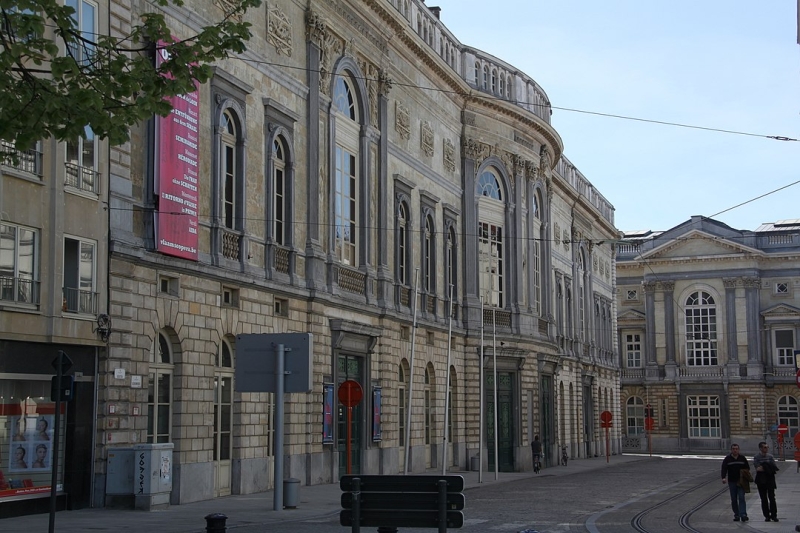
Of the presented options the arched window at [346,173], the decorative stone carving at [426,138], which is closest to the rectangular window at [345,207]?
the arched window at [346,173]

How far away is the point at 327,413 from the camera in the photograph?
34844 millimetres

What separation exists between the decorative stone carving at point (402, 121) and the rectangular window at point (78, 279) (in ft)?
64.3

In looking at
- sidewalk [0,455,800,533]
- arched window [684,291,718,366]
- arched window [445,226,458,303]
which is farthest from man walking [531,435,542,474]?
arched window [684,291,718,366]

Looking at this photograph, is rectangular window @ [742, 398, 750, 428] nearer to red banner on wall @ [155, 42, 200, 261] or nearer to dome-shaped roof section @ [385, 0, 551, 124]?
dome-shaped roof section @ [385, 0, 551, 124]

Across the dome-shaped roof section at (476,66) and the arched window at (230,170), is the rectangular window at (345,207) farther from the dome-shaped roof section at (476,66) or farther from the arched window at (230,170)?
the dome-shaped roof section at (476,66)

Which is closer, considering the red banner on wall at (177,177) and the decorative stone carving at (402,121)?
the red banner on wall at (177,177)

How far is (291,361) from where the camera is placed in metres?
22.8

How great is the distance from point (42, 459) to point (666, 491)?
20049 mm

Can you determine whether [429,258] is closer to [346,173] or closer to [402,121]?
[402,121]

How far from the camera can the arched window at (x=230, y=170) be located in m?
29.9

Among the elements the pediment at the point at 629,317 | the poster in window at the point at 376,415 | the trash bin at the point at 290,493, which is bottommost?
Answer: the trash bin at the point at 290,493

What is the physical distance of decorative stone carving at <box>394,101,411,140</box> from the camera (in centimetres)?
4216

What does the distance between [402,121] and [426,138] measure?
2674mm

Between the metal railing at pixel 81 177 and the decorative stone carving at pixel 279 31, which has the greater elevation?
the decorative stone carving at pixel 279 31
